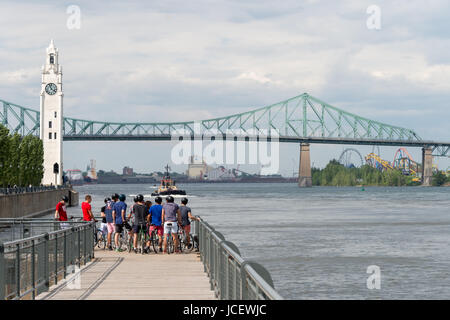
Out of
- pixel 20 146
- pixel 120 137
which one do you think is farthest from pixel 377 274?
pixel 120 137

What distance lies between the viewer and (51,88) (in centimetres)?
11194

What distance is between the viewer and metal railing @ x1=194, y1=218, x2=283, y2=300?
8047 millimetres

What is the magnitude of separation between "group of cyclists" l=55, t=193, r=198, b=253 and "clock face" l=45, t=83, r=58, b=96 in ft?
297

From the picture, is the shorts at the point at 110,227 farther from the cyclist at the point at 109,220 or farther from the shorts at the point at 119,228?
the shorts at the point at 119,228

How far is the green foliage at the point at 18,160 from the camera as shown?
63.1m

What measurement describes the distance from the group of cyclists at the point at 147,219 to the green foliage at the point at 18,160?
4020cm

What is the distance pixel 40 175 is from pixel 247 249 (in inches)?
2280

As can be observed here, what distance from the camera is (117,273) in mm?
17531

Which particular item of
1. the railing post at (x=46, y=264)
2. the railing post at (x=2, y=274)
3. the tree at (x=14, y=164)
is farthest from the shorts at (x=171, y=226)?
the tree at (x=14, y=164)

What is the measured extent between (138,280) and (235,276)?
20.3 ft

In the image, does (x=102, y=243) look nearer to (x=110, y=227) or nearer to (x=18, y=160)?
(x=110, y=227)

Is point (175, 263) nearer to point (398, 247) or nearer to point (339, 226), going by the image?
point (398, 247)

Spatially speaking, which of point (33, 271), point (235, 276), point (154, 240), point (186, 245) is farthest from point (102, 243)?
point (235, 276)
